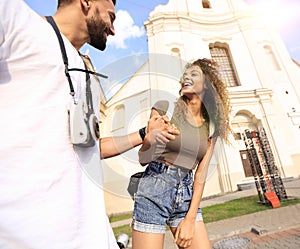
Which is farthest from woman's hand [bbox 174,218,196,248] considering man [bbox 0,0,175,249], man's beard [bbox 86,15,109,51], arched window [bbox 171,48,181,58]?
arched window [bbox 171,48,181,58]

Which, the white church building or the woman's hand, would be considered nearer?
the woman's hand

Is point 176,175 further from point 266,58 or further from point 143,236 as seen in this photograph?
point 266,58

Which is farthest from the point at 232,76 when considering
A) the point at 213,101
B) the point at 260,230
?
the point at 213,101

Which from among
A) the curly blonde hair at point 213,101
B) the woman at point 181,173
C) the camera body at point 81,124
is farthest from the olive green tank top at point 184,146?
the camera body at point 81,124

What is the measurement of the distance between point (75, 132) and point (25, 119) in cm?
18

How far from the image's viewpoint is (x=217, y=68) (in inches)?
93.9

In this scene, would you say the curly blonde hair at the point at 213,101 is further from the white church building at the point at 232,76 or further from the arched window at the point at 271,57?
the arched window at the point at 271,57

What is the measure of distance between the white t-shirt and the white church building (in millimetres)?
10634

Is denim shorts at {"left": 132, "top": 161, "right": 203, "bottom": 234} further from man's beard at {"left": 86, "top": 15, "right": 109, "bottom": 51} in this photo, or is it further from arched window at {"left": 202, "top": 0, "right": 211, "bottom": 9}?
arched window at {"left": 202, "top": 0, "right": 211, "bottom": 9}

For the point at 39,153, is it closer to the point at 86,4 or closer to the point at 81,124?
the point at 81,124

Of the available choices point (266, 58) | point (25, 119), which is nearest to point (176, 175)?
point (25, 119)

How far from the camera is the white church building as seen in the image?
508 inches

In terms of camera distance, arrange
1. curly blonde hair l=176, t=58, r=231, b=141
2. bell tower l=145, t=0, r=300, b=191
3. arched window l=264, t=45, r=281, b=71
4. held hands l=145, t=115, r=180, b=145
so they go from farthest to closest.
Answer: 1. arched window l=264, t=45, r=281, b=71
2. bell tower l=145, t=0, r=300, b=191
3. curly blonde hair l=176, t=58, r=231, b=141
4. held hands l=145, t=115, r=180, b=145

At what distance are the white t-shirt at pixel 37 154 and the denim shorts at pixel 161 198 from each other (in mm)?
787
